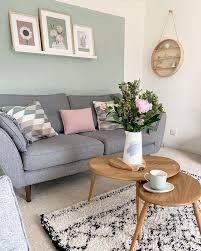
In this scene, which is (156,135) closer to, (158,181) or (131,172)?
(131,172)

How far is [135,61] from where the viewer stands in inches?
162

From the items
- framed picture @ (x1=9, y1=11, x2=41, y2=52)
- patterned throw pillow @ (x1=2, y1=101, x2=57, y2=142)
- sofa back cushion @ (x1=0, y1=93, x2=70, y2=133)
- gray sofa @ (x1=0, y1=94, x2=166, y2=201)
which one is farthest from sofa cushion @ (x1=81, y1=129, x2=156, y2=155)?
framed picture @ (x1=9, y1=11, x2=41, y2=52)

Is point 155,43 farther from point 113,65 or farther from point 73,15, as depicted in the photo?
point 73,15

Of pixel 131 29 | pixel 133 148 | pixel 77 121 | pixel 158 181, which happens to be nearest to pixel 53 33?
pixel 77 121

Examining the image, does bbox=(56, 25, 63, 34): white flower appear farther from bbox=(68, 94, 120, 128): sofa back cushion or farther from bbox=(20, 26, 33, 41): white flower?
bbox=(68, 94, 120, 128): sofa back cushion

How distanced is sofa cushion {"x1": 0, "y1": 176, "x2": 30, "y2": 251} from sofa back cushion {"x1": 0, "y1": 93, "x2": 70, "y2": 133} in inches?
69.4

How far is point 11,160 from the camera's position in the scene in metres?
1.96

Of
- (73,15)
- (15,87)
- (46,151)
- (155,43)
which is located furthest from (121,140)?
(155,43)

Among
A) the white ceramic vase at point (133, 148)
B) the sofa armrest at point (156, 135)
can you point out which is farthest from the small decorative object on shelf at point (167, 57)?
the white ceramic vase at point (133, 148)

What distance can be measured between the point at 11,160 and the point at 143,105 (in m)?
1.13

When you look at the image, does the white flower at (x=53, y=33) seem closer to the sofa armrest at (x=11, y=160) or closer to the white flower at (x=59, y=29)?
the white flower at (x=59, y=29)

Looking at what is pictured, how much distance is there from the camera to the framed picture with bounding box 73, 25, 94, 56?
3.27m

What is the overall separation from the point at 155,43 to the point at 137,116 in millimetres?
2640

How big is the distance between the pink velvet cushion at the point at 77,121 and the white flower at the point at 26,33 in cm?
95
